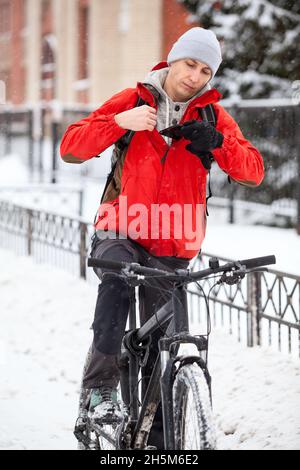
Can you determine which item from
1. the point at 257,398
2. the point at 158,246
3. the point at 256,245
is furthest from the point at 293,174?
the point at 158,246

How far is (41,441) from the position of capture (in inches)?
222

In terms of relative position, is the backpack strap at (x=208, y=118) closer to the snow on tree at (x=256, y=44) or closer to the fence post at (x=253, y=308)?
the fence post at (x=253, y=308)

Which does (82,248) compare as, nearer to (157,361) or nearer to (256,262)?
(157,361)

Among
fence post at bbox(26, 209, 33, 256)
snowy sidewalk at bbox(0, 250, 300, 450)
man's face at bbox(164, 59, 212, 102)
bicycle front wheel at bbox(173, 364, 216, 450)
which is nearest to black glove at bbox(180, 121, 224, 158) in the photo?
man's face at bbox(164, 59, 212, 102)

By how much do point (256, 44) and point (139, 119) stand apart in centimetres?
1182

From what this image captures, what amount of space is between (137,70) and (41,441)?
21.3 m

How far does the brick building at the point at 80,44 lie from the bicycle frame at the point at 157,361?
17178mm

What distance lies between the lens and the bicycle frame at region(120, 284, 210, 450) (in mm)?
3654

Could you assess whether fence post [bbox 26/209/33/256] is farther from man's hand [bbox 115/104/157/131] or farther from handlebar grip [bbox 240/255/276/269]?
handlebar grip [bbox 240/255/276/269]

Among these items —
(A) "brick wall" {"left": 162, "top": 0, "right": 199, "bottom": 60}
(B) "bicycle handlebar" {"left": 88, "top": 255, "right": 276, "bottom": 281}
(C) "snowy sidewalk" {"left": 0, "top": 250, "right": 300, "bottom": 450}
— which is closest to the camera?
(B) "bicycle handlebar" {"left": 88, "top": 255, "right": 276, "bottom": 281}

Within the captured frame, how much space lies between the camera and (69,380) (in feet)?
24.1

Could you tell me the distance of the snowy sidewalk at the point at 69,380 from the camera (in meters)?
5.55
